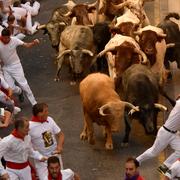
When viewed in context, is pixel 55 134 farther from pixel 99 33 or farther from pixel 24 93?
pixel 99 33

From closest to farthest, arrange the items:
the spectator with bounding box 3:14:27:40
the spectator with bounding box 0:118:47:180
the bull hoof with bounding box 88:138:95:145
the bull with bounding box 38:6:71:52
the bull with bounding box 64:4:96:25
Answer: the spectator with bounding box 0:118:47:180
the bull hoof with bounding box 88:138:95:145
the spectator with bounding box 3:14:27:40
the bull with bounding box 64:4:96:25
the bull with bounding box 38:6:71:52

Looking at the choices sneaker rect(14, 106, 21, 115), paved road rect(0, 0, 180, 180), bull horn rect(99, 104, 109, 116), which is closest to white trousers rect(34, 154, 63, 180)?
paved road rect(0, 0, 180, 180)

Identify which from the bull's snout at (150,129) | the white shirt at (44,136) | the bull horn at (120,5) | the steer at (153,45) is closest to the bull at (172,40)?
the steer at (153,45)

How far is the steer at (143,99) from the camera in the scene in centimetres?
1457

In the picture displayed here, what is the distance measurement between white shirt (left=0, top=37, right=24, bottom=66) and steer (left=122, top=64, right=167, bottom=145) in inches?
103

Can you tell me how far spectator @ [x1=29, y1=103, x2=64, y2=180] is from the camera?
1173 cm

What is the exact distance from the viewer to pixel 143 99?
48.1 feet

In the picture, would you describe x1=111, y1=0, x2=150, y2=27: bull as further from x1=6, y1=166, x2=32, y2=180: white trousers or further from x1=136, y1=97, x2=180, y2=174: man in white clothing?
x1=6, y1=166, x2=32, y2=180: white trousers

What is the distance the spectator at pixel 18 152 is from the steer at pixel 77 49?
632cm

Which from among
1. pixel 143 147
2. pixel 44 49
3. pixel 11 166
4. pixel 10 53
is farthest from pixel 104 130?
pixel 44 49

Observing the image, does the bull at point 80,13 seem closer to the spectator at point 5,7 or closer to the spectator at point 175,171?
the spectator at point 5,7

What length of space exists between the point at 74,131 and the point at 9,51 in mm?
2268

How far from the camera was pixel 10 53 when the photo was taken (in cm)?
1578

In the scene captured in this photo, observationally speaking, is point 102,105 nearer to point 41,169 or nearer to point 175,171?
point 41,169
